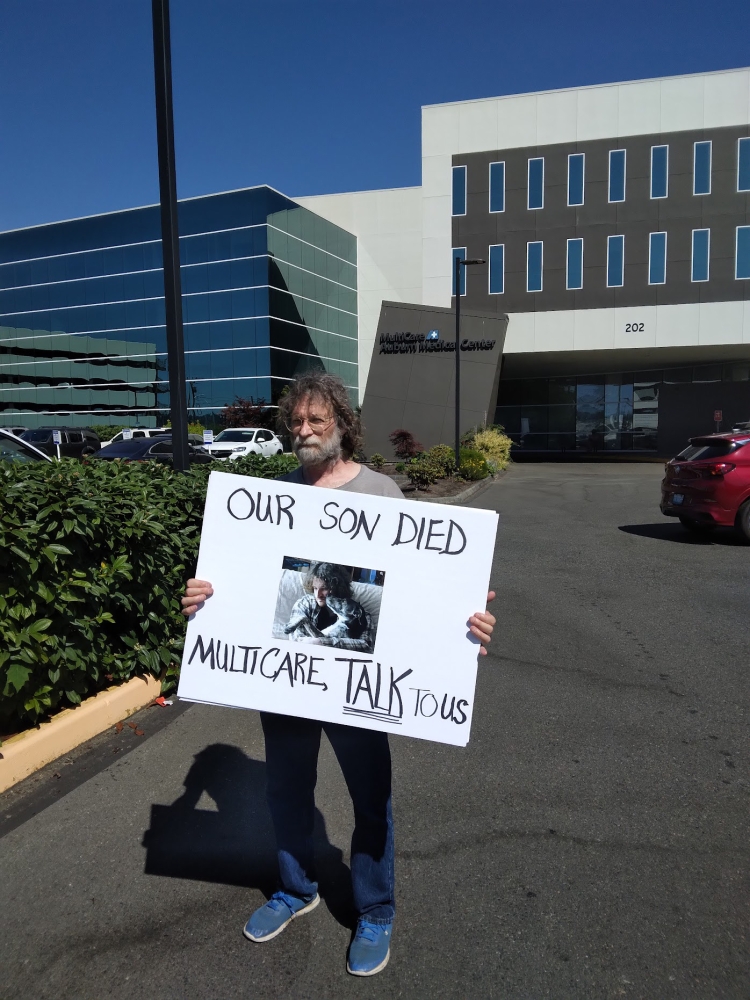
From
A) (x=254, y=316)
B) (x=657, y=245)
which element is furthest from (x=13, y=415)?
(x=657, y=245)

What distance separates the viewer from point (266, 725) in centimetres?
280

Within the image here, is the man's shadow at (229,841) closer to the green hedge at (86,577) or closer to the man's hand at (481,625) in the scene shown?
the green hedge at (86,577)

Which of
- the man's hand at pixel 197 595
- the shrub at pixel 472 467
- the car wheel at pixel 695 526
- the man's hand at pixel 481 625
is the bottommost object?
the car wheel at pixel 695 526

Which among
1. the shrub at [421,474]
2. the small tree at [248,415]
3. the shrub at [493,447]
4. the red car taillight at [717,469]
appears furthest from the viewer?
the small tree at [248,415]

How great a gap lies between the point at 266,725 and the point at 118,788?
1.60 m

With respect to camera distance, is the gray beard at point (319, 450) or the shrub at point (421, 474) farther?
the shrub at point (421, 474)

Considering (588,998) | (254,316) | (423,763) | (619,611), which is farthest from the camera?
(254,316)

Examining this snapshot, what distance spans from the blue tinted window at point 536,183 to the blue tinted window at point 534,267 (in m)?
1.97

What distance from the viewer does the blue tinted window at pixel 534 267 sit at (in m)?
36.3

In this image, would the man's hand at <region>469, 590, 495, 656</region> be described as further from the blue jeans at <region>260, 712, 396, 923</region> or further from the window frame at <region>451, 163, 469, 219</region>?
the window frame at <region>451, 163, 469, 219</region>

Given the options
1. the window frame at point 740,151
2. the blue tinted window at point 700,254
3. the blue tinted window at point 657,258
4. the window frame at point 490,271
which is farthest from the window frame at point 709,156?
the window frame at point 490,271

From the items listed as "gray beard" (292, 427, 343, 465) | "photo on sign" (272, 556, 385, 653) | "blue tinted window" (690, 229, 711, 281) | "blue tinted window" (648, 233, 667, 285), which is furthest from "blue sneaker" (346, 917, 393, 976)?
"blue tinted window" (690, 229, 711, 281)

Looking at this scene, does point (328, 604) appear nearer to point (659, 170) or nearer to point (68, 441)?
point (68, 441)

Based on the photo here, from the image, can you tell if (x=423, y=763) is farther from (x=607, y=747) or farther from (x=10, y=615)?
(x=10, y=615)
